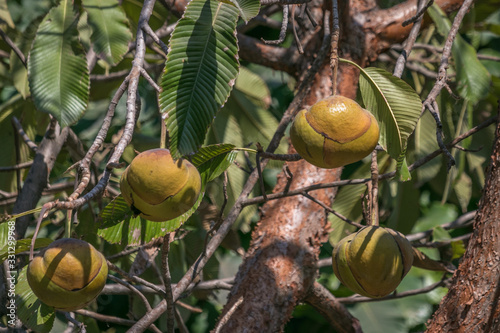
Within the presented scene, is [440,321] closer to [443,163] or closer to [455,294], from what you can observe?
[455,294]

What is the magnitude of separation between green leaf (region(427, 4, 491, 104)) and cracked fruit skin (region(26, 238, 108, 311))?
1430mm

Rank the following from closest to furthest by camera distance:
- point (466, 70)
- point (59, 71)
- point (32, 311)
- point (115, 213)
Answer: point (115, 213) → point (32, 311) → point (59, 71) → point (466, 70)

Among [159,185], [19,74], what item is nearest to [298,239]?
[159,185]

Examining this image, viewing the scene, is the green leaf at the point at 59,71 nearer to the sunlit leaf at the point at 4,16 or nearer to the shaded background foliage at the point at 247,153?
the shaded background foliage at the point at 247,153

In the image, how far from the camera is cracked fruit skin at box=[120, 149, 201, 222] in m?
0.88

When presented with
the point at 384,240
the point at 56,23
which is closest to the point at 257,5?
the point at 384,240

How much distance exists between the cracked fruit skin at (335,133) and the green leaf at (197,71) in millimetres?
164

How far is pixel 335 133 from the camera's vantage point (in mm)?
943

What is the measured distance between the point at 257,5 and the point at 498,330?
35.0 inches

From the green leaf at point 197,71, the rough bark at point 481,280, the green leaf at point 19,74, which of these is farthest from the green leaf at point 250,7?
the green leaf at point 19,74

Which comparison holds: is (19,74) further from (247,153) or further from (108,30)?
(247,153)

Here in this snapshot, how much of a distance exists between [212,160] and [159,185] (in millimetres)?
508

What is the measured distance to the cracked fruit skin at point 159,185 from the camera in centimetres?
88

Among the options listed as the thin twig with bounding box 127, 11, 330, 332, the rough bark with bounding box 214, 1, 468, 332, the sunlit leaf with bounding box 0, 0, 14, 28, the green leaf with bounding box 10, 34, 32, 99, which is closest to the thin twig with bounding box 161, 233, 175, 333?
the thin twig with bounding box 127, 11, 330, 332
